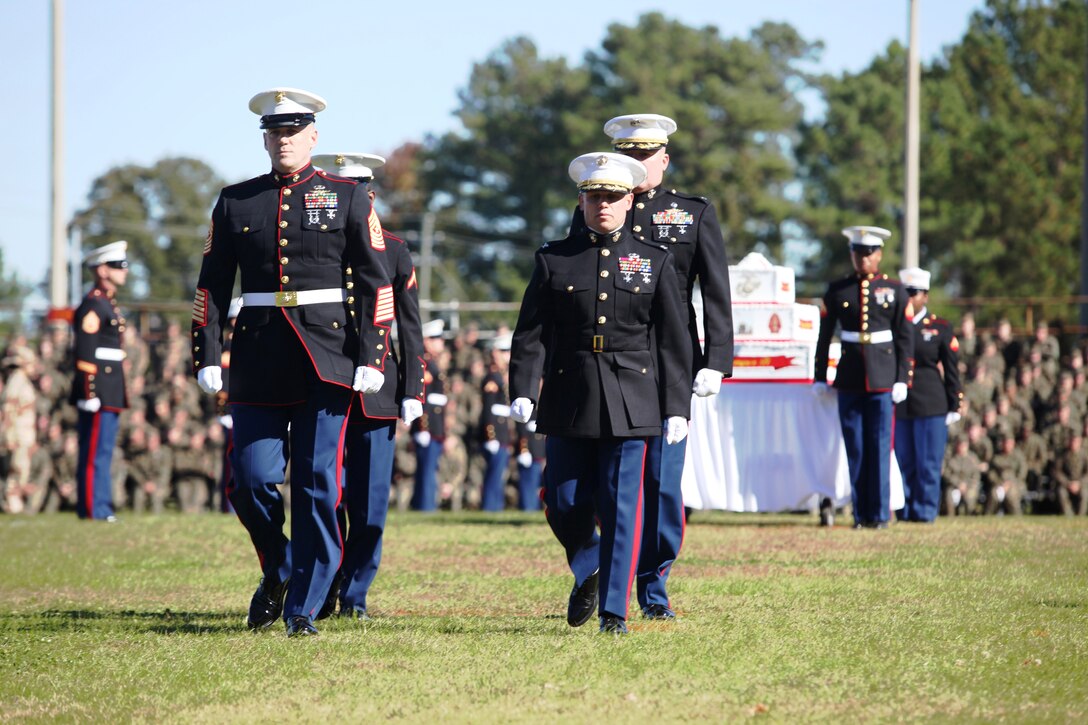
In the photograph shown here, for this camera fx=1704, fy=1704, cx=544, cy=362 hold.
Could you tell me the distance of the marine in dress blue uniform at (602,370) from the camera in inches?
289

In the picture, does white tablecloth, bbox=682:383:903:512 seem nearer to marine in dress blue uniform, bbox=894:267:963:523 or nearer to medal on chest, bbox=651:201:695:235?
marine in dress blue uniform, bbox=894:267:963:523

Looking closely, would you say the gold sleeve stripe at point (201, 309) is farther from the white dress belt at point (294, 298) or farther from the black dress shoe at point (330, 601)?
the black dress shoe at point (330, 601)

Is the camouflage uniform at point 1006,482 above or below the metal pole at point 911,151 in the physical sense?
below

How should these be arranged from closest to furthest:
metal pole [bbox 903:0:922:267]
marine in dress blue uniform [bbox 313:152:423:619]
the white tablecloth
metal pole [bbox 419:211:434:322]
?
marine in dress blue uniform [bbox 313:152:423:619] → the white tablecloth → metal pole [bbox 903:0:922:267] → metal pole [bbox 419:211:434:322]

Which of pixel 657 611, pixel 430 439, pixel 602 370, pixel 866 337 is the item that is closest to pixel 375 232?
pixel 602 370

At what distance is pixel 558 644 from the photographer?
6.93 metres

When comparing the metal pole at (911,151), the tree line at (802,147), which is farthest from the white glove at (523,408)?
the tree line at (802,147)

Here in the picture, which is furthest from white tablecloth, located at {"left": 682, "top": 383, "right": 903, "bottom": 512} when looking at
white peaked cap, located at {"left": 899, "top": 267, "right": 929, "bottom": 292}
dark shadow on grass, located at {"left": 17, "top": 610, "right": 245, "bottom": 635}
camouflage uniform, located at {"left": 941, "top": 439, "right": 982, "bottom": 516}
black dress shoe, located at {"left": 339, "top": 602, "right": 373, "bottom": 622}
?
dark shadow on grass, located at {"left": 17, "top": 610, "right": 245, "bottom": 635}

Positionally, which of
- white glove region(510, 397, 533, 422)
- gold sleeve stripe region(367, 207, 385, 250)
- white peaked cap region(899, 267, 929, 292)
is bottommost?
white glove region(510, 397, 533, 422)

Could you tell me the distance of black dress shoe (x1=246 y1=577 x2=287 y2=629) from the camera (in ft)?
25.2

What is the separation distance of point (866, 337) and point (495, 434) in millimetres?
6903

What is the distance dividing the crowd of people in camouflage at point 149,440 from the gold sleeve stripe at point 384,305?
1032 cm

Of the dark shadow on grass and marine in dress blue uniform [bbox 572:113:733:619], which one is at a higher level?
marine in dress blue uniform [bbox 572:113:733:619]

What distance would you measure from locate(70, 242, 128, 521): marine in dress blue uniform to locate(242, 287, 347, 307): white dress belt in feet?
28.9
